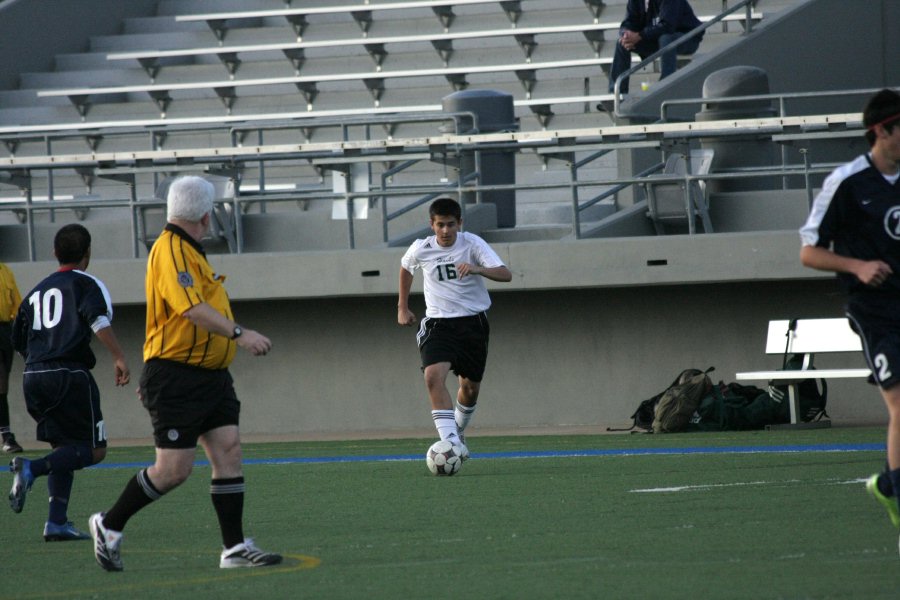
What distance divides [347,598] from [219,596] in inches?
20.3

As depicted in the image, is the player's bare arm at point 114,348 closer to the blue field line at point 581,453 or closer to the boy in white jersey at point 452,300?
the boy in white jersey at point 452,300

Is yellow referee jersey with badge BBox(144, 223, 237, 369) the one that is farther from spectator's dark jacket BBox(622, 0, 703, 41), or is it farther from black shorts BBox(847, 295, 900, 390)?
spectator's dark jacket BBox(622, 0, 703, 41)

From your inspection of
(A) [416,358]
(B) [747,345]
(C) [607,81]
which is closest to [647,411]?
(B) [747,345]

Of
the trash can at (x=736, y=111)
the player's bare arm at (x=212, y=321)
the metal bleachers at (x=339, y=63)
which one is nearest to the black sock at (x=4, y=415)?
the trash can at (x=736, y=111)

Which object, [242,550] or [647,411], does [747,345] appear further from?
[242,550]

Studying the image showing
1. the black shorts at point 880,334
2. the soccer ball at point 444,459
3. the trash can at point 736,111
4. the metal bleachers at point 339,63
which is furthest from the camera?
the metal bleachers at point 339,63

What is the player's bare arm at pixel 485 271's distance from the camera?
10352 millimetres

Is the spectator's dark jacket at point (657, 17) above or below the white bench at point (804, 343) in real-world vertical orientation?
above

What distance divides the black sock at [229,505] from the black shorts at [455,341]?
4.37 m

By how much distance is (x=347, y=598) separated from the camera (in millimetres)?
5371

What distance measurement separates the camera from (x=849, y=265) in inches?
221

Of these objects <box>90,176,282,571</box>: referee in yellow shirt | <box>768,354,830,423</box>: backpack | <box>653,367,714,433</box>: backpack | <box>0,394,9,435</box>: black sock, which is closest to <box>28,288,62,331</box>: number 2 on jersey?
<box>90,176,282,571</box>: referee in yellow shirt

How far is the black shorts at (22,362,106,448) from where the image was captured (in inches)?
315

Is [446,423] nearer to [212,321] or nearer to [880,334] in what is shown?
[212,321]
